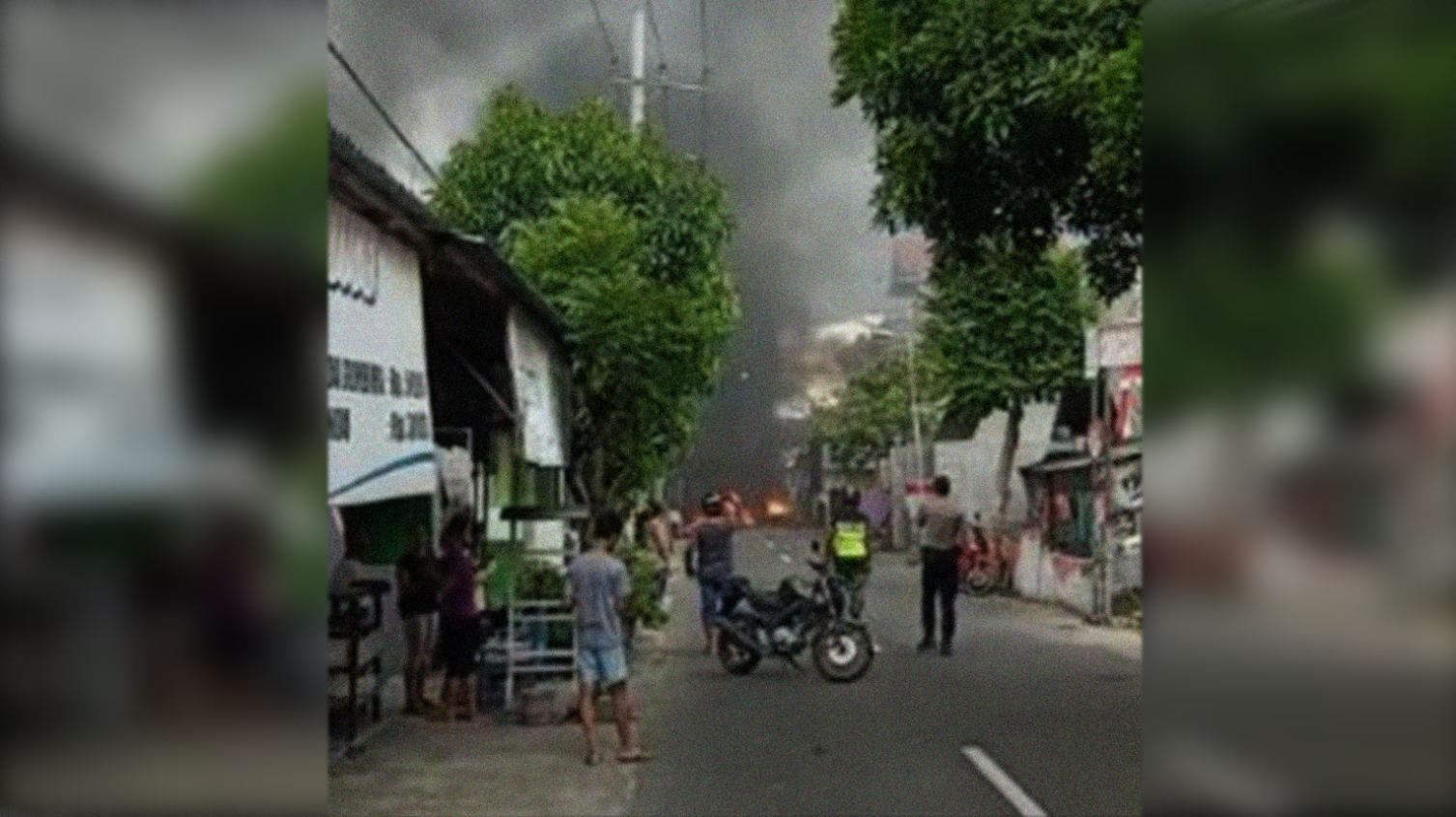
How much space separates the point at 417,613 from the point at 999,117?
490cm

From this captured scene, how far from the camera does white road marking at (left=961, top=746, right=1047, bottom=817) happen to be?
8.31 m

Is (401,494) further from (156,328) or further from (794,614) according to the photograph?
(794,614)

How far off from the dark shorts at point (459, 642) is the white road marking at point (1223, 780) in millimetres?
10359

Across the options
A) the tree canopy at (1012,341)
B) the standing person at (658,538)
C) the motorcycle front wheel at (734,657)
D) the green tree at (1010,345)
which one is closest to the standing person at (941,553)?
the motorcycle front wheel at (734,657)

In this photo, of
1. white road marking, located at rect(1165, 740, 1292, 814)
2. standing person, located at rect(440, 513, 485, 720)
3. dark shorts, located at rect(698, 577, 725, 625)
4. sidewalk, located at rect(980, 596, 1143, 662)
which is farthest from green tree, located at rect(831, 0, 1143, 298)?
white road marking, located at rect(1165, 740, 1292, 814)

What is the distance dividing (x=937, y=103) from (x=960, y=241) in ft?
4.51

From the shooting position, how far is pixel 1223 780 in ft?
4.83

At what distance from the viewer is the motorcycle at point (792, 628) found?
1370 cm

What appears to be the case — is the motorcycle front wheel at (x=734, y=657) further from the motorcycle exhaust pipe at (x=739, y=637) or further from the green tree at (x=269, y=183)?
the green tree at (x=269, y=183)

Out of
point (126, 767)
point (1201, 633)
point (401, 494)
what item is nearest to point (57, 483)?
point (126, 767)

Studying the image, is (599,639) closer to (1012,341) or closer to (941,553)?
(941,553)

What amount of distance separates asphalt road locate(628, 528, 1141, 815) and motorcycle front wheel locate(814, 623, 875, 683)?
0.47ft

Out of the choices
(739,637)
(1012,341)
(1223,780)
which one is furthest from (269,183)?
(1012,341)

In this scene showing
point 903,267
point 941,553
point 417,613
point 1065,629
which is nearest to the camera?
point 417,613
